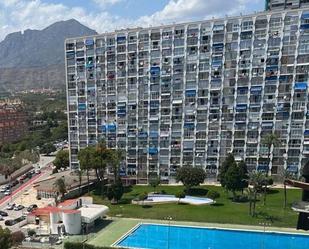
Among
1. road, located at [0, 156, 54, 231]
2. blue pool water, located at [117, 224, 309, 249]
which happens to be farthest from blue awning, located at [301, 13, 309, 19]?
road, located at [0, 156, 54, 231]

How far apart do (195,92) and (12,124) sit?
3268 inches

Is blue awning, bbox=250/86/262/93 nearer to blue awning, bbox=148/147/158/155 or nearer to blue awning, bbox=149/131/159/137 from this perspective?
blue awning, bbox=149/131/159/137

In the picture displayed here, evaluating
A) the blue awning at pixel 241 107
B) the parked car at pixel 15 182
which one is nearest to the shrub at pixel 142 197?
the blue awning at pixel 241 107

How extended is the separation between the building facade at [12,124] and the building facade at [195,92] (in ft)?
180

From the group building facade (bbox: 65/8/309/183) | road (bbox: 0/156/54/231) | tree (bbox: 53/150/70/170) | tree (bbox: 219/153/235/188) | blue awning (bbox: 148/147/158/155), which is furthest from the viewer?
tree (bbox: 53/150/70/170)

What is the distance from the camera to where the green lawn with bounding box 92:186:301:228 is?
4975 cm

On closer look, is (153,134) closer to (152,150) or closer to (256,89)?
(152,150)

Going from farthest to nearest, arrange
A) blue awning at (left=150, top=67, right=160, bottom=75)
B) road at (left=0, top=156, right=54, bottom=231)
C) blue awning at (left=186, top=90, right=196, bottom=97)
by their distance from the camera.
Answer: blue awning at (left=150, top=67, right=160, bottom=75) < blue awning at (left=186, top=90, right=196, bottom=97) < road at (left=0, top=156, right=54, bottom=231)

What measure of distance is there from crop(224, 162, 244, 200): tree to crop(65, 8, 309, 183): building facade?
1097 cm

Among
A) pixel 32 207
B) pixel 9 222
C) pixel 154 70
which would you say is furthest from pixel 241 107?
pixel 9 222

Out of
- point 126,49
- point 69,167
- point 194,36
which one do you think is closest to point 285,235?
point 194,36

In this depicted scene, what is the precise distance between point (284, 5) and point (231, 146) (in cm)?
4276

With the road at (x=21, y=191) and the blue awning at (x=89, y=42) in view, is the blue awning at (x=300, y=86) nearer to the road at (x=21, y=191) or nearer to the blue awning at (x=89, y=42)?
the blue awning at (x=89, y=42)

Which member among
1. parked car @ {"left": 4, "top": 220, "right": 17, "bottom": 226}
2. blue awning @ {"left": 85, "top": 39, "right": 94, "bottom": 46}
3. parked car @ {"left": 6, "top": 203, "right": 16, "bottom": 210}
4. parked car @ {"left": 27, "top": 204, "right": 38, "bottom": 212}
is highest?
blue awning @ {"left": 85, "top": 39, "right": 94, "bottom": 46}
